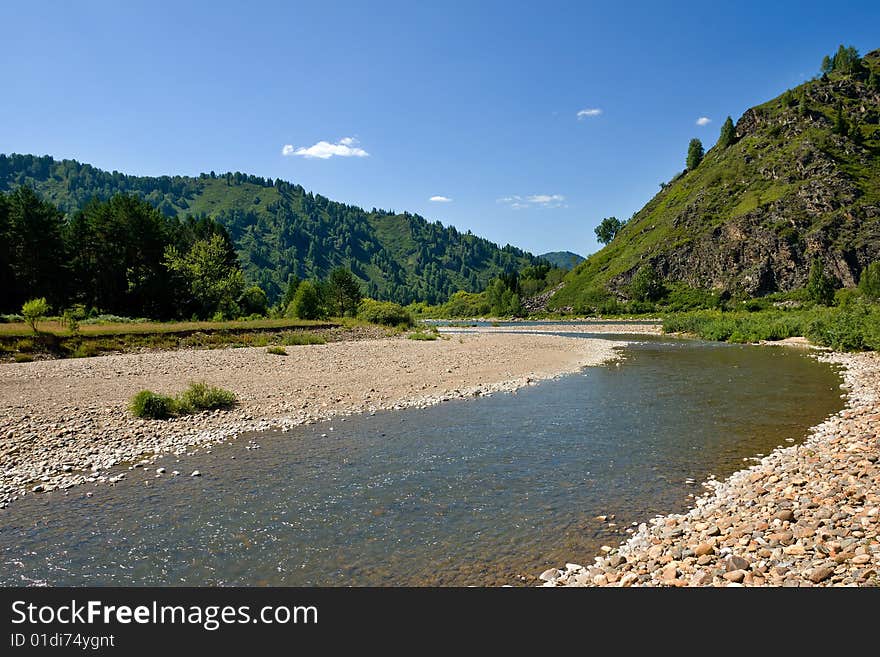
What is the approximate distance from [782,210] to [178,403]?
7375 inches

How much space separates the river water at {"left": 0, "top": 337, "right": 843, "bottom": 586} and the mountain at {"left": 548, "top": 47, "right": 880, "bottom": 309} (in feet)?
508

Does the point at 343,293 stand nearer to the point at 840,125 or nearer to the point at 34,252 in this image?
the point at 34,252

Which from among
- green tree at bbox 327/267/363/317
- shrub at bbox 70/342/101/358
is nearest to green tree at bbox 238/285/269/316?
green tree at bbox 327/267/363/317

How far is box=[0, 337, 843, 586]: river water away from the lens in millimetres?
8812

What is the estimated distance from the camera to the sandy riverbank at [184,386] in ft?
49.2

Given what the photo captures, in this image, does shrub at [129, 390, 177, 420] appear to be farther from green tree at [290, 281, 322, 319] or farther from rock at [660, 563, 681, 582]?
green tree at [290, 281, 322, 319]

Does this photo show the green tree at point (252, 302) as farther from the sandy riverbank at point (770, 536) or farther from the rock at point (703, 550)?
the rock at point (703, 550)

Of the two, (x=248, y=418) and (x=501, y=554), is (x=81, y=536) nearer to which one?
(x=501, y=554)

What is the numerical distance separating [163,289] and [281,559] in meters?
79.4

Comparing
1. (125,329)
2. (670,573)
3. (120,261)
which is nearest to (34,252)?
(120,261)

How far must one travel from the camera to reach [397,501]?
1193 centimetres

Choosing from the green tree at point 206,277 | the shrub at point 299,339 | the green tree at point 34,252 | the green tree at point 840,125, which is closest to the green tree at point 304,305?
the green tree at point 206,277

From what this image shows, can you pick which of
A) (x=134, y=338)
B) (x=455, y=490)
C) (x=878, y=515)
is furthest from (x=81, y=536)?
(x=134, y=338)

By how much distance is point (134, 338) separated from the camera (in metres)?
43.0
